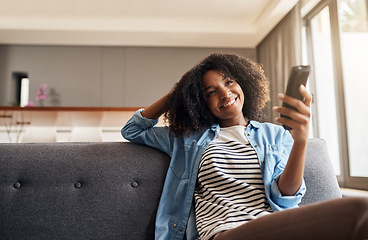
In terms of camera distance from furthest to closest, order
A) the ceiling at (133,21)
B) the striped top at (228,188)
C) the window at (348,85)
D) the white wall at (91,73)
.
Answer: the white wall at (91,73) < the ceiling at (133,21) < the window at (348,85) < the striped top at (228,188)

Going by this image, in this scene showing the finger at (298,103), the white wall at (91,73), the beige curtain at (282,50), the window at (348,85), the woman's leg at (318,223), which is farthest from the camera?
the white wall at (91,73)

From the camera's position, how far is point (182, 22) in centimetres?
436

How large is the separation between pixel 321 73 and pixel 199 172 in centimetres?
268

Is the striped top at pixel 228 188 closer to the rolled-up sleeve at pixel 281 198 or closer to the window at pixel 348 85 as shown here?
the rolled-up sleeve at pixel 281 198

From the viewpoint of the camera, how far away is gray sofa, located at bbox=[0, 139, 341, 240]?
3.63 feet

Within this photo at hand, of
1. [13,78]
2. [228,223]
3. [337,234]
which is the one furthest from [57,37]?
[337,234]

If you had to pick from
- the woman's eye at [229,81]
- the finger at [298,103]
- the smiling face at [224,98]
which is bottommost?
the finger at [298,103]

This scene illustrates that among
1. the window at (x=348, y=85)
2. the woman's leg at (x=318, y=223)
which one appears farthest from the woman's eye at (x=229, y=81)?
the window at (x=348, y=85)

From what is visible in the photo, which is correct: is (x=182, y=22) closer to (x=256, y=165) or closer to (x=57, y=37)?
(x=57, y=37)

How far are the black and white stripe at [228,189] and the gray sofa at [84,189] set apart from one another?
19 cm

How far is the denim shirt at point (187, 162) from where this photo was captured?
42.1 inches

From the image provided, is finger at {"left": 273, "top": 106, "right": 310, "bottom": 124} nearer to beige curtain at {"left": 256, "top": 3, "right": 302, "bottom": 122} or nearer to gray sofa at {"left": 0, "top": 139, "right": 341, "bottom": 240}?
gray sofa at {"left": 0, "top": 139, "right": 341, "bottom": 240}

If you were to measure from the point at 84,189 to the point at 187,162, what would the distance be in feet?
1.29

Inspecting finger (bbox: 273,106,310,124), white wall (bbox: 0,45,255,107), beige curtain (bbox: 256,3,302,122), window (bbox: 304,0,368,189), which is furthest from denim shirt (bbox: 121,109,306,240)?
white wall (bbox: 0,45,255,107)
